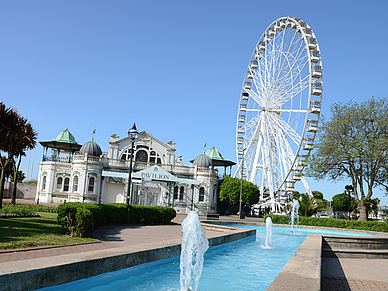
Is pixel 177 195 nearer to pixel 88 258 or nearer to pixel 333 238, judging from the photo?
pixel 333 238

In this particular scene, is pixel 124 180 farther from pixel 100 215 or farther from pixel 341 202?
pixel 341 202

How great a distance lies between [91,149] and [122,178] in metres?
5.18

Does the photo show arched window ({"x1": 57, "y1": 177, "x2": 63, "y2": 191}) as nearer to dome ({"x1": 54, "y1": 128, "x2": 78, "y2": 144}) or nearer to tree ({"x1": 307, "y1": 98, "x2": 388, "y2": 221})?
dome ({"x1": 54, "y1": 128, "x2": 78, "y2": 144})

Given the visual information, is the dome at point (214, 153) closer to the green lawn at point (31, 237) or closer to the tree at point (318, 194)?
the tree at point (318, 194)

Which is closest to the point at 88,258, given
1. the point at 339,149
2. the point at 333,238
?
the point at 333,238

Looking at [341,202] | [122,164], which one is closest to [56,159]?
[122,164]

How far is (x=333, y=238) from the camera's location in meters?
13.7

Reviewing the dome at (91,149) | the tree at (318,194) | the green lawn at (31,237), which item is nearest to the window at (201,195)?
the dome at (91,149)

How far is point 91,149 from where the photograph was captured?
1772 inches

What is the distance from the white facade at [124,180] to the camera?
44.2 m

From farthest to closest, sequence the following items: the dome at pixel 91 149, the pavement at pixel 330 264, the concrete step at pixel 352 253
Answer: the dome at pixel 91 149 → the concrete step at pixel 352 253 → the pavement at pixel 330 264

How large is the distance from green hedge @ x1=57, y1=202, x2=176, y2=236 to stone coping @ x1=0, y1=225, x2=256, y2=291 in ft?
14.1

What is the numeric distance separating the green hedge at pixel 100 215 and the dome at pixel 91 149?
81.2 ft

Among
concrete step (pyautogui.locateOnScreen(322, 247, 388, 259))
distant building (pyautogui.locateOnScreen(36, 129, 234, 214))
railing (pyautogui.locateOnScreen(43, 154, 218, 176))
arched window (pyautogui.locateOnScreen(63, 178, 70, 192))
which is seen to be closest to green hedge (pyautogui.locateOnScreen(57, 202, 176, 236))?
concrete step (pyautogui.locateOnScreen(322, 247, 388, 259))
